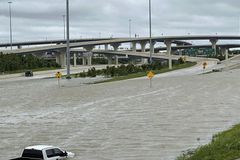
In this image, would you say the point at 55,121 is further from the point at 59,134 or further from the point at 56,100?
the point at 56,100

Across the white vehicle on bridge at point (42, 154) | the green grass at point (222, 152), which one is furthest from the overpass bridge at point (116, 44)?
the green grass at point (222, 152)

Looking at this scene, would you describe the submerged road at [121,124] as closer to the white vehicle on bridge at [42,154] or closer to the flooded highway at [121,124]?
the flooded highway at [121,124]

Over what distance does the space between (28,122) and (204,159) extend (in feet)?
47.9

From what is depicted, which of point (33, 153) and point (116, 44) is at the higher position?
point (116, 44)

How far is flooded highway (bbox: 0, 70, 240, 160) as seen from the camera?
685 inches

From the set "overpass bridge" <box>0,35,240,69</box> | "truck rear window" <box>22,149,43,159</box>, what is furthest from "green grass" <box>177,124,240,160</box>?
"overpass bridge" <box>0,35,240,69</box>

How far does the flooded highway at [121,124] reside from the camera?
57.1ft

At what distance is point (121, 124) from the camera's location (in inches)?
927

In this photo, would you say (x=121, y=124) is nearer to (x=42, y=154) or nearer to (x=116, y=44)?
(x=42, y=154)

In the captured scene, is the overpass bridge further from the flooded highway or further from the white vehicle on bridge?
the white vehicle on bridge

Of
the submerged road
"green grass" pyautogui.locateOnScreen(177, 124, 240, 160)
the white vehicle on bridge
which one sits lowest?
the submerged road

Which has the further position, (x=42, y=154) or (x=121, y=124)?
(x=121, y=124)

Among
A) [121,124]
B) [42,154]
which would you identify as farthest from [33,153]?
[121,124]

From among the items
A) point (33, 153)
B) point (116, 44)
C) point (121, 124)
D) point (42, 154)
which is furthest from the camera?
point (116, 44)
